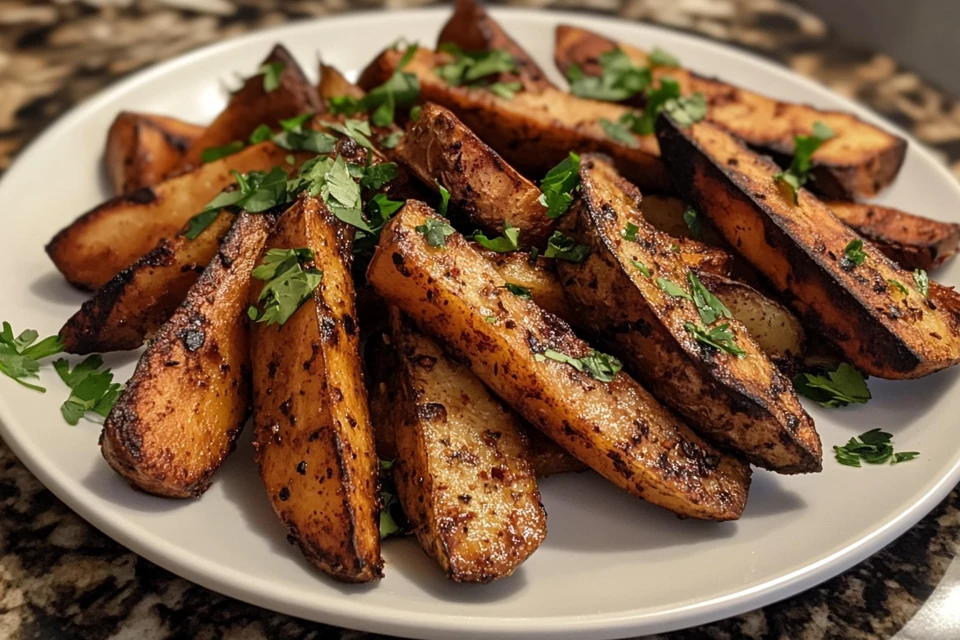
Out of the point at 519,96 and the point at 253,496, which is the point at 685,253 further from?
the point at 253,496

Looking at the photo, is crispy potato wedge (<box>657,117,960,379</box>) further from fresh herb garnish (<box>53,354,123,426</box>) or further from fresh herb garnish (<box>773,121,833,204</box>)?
fresh herb garnish (<box>53,354,123,426</box>)

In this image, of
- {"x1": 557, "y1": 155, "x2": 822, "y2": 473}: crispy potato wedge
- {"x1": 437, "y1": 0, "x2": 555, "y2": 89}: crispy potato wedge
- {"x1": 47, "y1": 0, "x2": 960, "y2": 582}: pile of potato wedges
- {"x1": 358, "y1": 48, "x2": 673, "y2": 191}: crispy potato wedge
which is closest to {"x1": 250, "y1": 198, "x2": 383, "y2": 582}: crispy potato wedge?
{"x1": 47, "y1": 0, "x2": 960, "y2": 582}: pile of potato wedges

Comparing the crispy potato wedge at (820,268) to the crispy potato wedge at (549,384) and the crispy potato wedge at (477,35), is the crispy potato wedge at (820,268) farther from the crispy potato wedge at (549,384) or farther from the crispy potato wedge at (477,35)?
the crispy potato wedge at (477,35)

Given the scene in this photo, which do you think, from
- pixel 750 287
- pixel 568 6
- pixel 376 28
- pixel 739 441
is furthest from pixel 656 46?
pixel 739 441

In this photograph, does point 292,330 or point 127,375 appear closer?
point 292,330

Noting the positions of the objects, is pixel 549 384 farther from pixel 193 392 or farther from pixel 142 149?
pixel 142 149

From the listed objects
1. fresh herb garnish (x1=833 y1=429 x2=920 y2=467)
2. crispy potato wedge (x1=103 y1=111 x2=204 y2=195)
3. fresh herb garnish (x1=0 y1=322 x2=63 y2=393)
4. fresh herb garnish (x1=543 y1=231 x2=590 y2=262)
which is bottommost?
fresh herb garnish (x1=0 y1=322 x2=63 y2=393)
